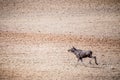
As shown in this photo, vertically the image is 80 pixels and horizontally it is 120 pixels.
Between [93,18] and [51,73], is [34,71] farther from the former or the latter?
[93,18]

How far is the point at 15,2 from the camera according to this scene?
14.7 metres

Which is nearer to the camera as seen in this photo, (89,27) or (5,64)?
(5,64)

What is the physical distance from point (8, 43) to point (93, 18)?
4.84 m

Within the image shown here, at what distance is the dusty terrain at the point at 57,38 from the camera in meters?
8.39

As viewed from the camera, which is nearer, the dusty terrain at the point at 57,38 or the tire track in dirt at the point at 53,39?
the dusty terrain at the point at 57,38

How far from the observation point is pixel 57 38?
1137cm

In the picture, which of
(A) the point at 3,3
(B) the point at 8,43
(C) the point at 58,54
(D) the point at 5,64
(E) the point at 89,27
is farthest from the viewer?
(A) the point at 3,3

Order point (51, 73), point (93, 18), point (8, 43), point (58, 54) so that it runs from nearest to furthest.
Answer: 1. point (51, 73)
2. point (58, 54)
3. point (8, 43)
4. point (93, 18)

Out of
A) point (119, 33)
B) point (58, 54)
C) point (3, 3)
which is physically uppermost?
point (119, 33)

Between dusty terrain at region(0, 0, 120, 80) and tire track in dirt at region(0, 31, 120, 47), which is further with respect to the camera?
tire track in dirt at region(0, 31, 120, 47)

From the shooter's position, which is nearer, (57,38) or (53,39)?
(53,39)

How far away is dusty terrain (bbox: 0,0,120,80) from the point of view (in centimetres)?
839

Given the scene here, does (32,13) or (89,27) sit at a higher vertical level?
(89,27)

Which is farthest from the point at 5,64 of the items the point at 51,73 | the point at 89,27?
the point at 89,27
